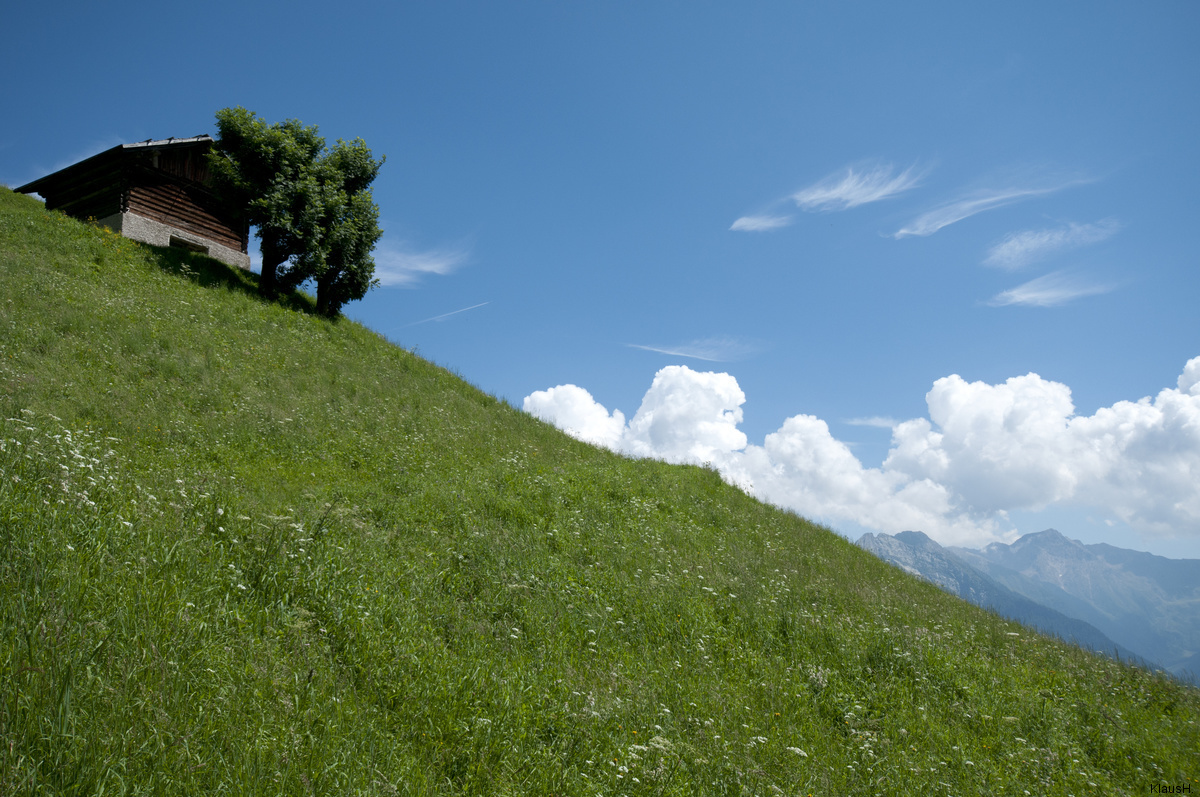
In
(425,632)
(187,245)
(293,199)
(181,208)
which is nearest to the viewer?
(425,632)

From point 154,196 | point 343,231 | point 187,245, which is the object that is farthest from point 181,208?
point 343,231

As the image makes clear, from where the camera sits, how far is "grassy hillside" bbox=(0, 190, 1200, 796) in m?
3.68

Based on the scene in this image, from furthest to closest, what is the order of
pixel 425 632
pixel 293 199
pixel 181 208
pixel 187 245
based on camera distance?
pixel 187 245, pixel 181 208, pixel 293 199, pixel 425 632

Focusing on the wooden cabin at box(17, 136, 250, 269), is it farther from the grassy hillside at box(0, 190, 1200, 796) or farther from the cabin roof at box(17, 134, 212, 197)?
the grassy hillside at box(0, 190, 1200, 796)

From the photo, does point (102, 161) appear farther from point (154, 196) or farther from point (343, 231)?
point (343, 231)

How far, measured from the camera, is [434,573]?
27.0 ft

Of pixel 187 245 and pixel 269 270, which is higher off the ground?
pixel 187 245

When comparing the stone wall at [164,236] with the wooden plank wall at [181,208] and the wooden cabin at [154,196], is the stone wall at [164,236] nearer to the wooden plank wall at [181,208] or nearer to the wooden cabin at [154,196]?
the wooden cabin at [154,196]

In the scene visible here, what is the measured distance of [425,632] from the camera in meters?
6.34

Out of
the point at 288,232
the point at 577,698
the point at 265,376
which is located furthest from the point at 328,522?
the point at 288,232

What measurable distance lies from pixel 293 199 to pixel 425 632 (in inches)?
959

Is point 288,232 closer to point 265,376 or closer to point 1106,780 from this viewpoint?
Answer: point 265,376

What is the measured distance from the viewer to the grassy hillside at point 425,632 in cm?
368

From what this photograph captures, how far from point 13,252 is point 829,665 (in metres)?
26.1
